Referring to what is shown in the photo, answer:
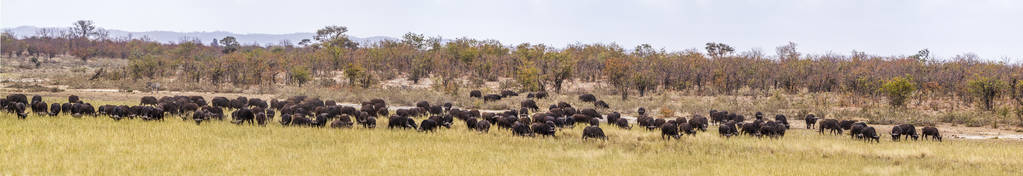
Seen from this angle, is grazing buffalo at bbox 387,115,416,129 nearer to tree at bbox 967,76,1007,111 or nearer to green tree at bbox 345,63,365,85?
green tree at bbox 345,63,365,85

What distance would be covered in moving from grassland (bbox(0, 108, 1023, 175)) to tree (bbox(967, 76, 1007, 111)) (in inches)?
697

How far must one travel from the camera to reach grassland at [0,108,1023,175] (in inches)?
513

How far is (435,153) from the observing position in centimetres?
1515

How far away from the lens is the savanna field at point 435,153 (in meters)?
13.0

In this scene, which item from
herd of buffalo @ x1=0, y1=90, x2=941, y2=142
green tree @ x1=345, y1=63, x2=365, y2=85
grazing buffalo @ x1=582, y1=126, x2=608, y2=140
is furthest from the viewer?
green tree @ x1=345, y1=63, x2=365, y2=85

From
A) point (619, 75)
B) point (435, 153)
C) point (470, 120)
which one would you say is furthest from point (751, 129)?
point (619, 75)

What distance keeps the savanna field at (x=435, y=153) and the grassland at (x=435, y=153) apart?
28 mm

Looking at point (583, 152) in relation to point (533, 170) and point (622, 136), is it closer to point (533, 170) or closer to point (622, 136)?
point (533, 170)

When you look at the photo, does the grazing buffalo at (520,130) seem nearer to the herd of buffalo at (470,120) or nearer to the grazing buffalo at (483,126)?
the herd of buffalo at (470,120)

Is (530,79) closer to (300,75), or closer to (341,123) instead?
(300,75)

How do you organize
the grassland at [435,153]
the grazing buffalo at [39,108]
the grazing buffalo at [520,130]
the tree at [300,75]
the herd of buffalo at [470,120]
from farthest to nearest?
the tree at [300,75] → the grazing buffalo at [39,108] → the herd of buffalo at [470,120] → the grazing buffalo at [520,130] → the grassland at [435,153]

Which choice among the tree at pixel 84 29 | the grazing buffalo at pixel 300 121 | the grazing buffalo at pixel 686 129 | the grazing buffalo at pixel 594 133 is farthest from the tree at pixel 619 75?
the tree at pixel 84 29

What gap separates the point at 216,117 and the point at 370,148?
868cm

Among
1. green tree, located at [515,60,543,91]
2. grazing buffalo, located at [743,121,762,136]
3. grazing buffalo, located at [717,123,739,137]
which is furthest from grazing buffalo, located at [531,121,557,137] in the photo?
green tree, located at [515,60,543,91]
